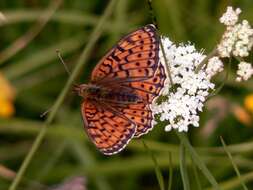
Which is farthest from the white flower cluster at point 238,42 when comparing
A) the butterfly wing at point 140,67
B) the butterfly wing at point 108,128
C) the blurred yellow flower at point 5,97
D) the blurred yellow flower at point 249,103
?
the blurred yellow flower at point 5,97

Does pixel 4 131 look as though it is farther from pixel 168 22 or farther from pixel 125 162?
pixel 168 22

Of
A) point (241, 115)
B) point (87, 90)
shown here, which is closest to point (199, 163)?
point (87, 90)

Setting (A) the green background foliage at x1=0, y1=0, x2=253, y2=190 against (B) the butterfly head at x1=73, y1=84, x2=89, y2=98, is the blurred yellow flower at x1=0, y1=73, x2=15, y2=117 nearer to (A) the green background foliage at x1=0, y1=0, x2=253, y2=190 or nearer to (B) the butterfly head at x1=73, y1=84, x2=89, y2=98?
(A) the green background foliage at x1=0, y1=0, x2=253, y2=190

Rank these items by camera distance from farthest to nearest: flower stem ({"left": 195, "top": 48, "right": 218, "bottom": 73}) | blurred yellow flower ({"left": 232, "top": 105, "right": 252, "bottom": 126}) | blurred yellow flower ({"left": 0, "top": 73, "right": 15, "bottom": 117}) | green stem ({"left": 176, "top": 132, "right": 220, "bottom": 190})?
blurred yellow flower ({"left": 0, "top": 73, "right": 15, "bottom": 117}) → blurred yellow flower ({"left": 232, "top": 105, "right": 252, "bottom": 126}) → flower stem ({"left": 195, "top": 48, "right": 218, "bottom": 73}) → green stem ({"left": 176, "top": 132, "right": 220, "bottom": 190})

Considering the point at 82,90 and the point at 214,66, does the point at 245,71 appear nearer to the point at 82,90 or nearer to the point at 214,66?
the point at 214,66

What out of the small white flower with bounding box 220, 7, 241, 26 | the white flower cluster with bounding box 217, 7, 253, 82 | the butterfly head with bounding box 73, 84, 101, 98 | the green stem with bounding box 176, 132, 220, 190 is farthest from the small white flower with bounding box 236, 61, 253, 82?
the butterfly head with bounding box 73, 84, 101, 98

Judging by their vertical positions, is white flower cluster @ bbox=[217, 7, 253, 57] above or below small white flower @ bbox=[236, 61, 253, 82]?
above

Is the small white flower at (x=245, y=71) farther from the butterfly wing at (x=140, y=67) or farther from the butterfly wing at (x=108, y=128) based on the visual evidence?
the butterfly wing at (x=108, y=128)
